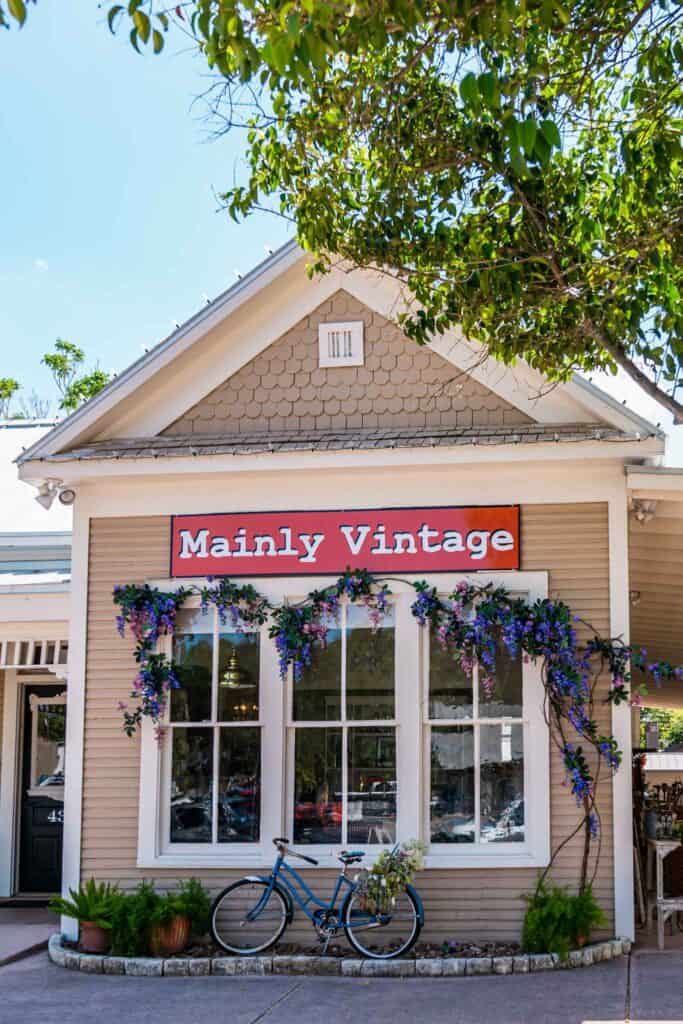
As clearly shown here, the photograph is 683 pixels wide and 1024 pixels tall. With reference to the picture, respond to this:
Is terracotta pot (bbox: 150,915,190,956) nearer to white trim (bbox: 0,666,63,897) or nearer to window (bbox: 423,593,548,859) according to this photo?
window (bbox: 423,593,548,859)

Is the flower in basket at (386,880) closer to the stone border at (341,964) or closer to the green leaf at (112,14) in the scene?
the stone border at (341,964)

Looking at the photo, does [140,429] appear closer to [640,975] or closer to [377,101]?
[377,101]

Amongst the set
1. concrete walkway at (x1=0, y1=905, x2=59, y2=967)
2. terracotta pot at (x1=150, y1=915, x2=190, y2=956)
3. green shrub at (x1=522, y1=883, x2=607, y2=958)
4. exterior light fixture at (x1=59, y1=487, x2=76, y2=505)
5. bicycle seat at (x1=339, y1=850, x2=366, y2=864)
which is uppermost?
Result: exterior light fixture at (x1=59, y1=487, x2=76, y2=505)

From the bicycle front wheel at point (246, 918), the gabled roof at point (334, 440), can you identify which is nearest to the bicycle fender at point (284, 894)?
the bicycle front wheel at point (246, 918)

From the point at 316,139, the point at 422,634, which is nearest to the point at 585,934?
the point at 422,634

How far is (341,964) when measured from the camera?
400 inches

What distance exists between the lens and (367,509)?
1120 cm

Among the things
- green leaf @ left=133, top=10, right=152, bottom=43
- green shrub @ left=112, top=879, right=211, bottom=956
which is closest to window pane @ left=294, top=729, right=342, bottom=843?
green shrub @ left=112, top=879, right=211, bottom=956

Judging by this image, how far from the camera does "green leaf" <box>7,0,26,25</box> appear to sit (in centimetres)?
621

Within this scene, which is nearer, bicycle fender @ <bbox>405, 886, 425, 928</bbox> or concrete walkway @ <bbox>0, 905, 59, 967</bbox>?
bicycle fender @ <bbox>405, 886, 425, 928</bbox>

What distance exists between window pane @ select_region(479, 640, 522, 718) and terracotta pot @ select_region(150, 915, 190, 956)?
2870 millimetres

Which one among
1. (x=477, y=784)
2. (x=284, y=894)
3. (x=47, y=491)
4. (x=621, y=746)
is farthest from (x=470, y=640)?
(x=47, y=491)

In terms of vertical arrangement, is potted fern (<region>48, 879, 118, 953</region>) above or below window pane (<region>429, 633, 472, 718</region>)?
below

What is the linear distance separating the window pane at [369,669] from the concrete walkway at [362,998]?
2125 millimetres
